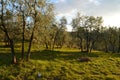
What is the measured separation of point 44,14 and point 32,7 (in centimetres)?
357

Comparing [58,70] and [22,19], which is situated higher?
[22,19]

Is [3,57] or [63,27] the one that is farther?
[63,27]

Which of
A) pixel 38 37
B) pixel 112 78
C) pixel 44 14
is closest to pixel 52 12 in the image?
pixel 44 14

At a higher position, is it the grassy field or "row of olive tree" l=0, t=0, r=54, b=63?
"row of olive tree" l=0, t=0, r=54, b=63

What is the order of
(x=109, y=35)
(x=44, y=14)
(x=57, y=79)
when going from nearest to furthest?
1. (x=57, y=79)
2. (x=44, y=14)
3. (x=109, y=35)

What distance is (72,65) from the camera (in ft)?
197

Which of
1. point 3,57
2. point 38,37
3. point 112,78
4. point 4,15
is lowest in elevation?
point 112,78

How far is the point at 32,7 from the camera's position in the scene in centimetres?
5725

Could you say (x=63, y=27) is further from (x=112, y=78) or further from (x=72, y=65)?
(x=112, y=78)

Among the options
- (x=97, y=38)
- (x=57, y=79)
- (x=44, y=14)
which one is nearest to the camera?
(x=57, y=79)

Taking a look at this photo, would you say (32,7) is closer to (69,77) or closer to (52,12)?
(52,12)

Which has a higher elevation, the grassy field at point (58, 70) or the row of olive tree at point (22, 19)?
the row of olive tree at point (22, 19)

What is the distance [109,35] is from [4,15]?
212 feet

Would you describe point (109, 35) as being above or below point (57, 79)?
above
